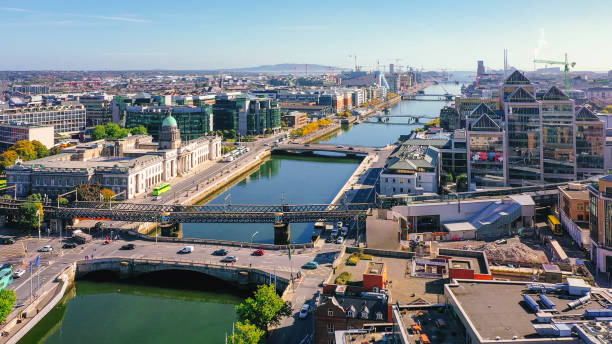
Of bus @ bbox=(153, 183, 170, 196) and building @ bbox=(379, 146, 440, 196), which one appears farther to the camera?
bus @ bbox=(153, 183, 170, 196)

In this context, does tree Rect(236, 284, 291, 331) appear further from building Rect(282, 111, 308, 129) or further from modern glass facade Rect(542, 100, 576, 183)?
building Rect(282, 111, 308, 129)

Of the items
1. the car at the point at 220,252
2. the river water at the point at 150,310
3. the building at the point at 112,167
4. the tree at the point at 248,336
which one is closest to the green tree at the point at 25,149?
the building at the point at 112,167

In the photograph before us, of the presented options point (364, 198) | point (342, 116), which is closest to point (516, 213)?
point (364, 198)

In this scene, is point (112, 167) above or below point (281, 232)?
above

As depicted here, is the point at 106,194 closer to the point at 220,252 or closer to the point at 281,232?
the point at 281,232

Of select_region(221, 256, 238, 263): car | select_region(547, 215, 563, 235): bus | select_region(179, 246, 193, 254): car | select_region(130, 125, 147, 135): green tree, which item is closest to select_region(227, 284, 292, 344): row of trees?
select_region(221, 256, 238, 263): car

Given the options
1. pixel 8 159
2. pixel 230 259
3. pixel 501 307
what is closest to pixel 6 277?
pixel 230 259
